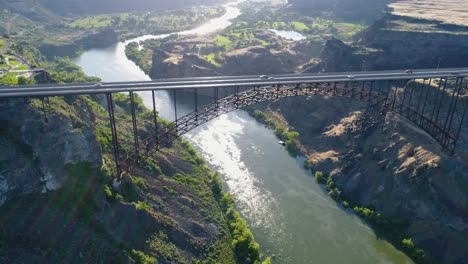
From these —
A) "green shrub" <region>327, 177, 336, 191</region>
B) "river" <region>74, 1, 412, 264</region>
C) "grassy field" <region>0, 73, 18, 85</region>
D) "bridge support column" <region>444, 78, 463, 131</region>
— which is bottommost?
"river" <region>74, 1, 412, 264</region>

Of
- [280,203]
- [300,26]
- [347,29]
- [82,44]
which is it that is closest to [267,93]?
[280,203]

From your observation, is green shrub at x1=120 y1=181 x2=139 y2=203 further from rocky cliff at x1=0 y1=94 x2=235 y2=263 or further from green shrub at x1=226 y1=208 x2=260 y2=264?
green shrub at x1=226 y1=208 x2=260 y2=264

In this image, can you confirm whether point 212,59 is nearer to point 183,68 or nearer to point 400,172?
point 183,68

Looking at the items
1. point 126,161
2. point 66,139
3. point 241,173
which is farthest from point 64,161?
point 241,173

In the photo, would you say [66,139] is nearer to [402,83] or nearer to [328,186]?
[328,186]

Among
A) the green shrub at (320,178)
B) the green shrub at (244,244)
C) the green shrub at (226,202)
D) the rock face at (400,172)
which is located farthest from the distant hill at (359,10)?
the green shrub at (244,244)

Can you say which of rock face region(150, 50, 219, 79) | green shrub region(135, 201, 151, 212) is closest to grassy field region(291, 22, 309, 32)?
rock face region(150, 50, 219, 79)

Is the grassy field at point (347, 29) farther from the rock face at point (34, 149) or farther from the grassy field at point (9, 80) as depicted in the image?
the rock face at point (34, 149)
